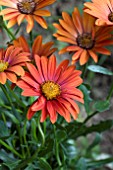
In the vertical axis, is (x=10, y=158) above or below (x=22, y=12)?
below

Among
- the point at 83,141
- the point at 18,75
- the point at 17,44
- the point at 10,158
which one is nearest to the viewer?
the point at 18,75

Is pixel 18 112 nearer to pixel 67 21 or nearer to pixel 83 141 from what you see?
pixel 67 21

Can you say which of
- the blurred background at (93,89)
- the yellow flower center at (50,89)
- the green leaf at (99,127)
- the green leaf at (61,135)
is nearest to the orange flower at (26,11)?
the yellow flower center at (50,89)

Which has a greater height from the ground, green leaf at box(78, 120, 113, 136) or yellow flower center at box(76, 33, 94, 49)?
yellow flower center at box(76, 33, 94, 49)

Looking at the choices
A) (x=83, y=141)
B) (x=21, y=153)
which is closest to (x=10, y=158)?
(x=21, y=153)

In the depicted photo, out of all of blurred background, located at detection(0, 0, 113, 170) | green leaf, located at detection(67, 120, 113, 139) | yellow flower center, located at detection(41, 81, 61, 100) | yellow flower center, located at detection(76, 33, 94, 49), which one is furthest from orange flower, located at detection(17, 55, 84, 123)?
blurred background, located at detection(0, 0, 113, 170)

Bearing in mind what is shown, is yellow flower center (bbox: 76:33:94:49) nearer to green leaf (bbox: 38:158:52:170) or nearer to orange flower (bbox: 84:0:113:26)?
orange flower (bbox: 84:0:113:26)

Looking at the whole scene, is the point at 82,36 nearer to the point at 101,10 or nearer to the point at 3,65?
the point at 101,10
